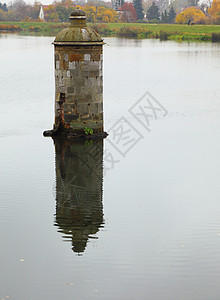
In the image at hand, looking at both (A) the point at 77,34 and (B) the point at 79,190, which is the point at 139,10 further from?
(B) the point at 79,190

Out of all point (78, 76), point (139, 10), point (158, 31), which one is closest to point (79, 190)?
point (78, 76)

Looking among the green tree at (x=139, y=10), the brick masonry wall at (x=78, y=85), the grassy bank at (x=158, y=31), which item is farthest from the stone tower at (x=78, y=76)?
the green tree at (x=139, y=10)

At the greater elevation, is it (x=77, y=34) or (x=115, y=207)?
(x=77, y=34)

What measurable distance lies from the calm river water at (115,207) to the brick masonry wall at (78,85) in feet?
3.29

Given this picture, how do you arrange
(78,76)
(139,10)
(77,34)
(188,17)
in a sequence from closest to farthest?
(77,34) < (78,76) < (188,17) < (139,10)

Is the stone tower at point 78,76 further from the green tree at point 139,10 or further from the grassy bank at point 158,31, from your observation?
the green tree at point 139,10

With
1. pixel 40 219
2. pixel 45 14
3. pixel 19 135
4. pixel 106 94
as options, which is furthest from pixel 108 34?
pixel 40 219

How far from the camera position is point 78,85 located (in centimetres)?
1992

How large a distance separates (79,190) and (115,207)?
1.81 m

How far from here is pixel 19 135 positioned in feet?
73.6

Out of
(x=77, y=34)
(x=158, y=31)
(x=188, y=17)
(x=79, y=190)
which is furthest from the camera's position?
(x=188, y=17)

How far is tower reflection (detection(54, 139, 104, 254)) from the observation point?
12.3m

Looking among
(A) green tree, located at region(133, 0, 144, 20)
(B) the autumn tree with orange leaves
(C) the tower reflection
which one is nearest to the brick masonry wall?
(C) the tower reflection

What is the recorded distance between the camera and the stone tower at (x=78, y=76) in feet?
64.8
